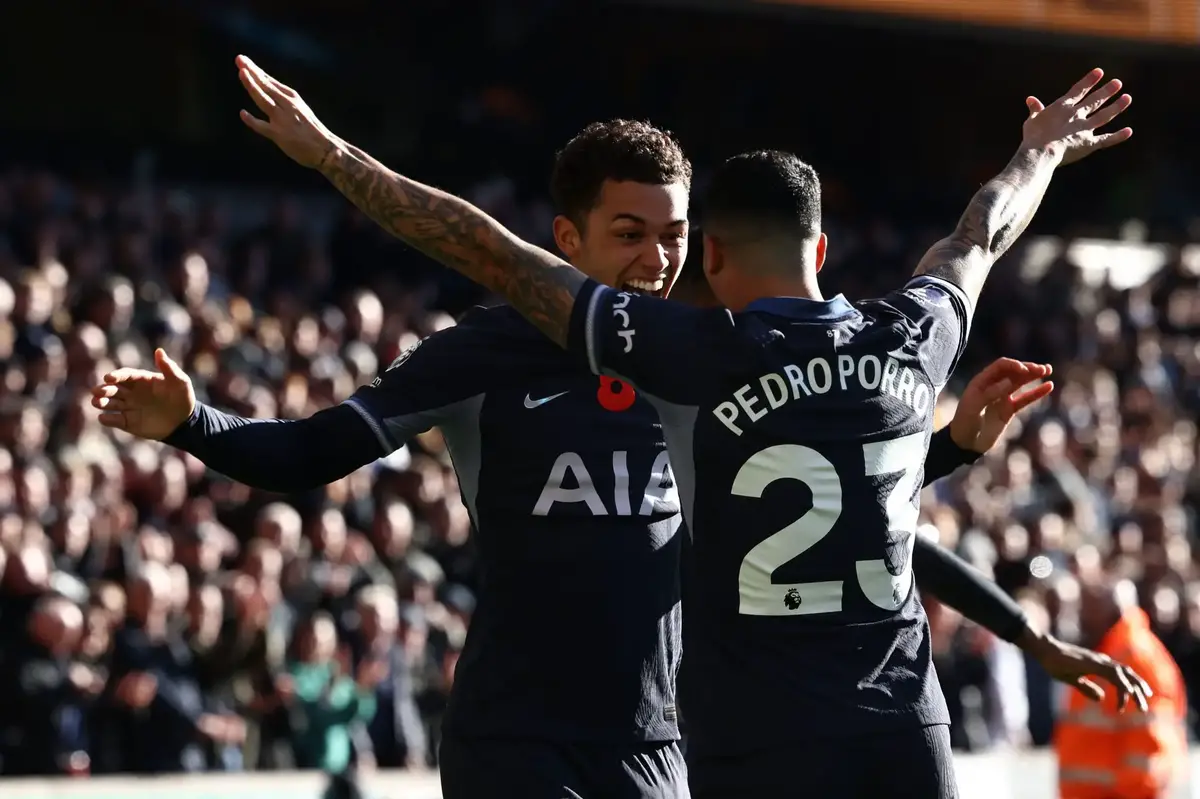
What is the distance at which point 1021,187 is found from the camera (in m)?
4.60

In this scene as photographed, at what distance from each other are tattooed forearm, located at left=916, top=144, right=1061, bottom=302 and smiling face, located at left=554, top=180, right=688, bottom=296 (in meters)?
0.67

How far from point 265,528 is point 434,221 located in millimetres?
7203

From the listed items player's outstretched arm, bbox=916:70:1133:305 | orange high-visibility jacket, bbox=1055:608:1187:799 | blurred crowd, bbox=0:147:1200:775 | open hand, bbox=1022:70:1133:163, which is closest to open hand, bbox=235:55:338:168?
player's outstretched arm, bbox=916:70:1133:305

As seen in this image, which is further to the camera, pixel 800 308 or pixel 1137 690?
pixel 1137 690

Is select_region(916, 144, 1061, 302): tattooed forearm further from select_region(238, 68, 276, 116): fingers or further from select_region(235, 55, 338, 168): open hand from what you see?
select_region(238, 68, 276, 116): fingers

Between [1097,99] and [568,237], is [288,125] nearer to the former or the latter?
[568,237]

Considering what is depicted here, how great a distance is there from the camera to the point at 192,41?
1936cm

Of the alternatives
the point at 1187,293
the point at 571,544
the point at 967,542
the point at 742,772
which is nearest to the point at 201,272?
the point at 967,542

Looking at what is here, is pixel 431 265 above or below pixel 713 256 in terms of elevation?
above

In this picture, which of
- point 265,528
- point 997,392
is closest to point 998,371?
point 997,392

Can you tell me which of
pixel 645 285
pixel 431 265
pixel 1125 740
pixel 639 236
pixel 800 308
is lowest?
pixel 1125 740

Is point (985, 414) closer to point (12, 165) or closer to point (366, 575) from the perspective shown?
point (366, 575)

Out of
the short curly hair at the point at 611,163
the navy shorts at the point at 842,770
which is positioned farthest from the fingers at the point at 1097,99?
the navy shorts at the point at 842,770

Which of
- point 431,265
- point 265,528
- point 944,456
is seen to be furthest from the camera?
point 431,265
